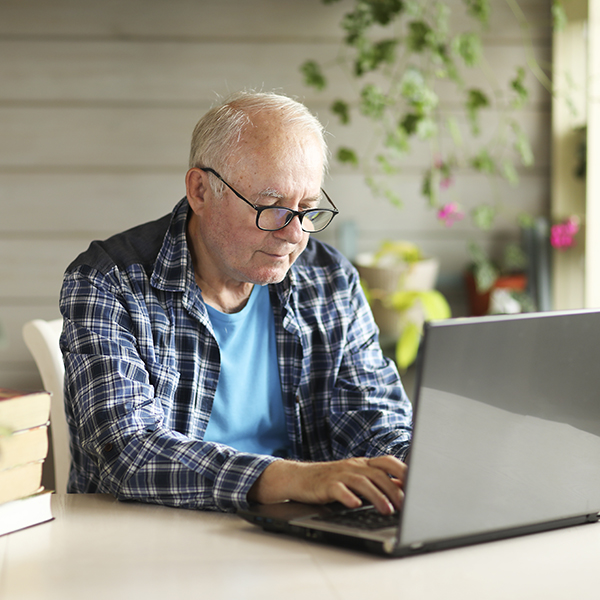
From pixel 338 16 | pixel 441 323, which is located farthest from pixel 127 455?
pixel 338 16

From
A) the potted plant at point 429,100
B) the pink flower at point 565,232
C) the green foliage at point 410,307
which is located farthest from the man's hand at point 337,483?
the pink flower at point 565,232

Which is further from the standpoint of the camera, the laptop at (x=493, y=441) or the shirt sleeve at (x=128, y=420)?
the shirt sleeve at (x=128, y=420)

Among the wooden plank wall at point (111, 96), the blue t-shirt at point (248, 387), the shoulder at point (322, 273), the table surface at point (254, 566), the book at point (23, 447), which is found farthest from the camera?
the wooden plank wall at point (111, 96)

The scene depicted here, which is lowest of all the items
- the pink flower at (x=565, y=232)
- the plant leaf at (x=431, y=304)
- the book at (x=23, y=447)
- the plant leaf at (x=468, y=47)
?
the book at (x=23, y=447)

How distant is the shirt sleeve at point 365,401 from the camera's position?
50.3 inches

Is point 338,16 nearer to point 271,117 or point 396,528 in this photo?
point 271,117

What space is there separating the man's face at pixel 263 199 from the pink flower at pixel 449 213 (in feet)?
4.08

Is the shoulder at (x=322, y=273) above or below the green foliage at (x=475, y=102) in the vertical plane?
below

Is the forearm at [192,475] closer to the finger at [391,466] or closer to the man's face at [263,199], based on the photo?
the finger at [391,466]

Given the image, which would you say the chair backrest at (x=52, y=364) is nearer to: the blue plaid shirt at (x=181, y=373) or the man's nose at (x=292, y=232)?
the blue plaid shirt at (x=181, y=373)

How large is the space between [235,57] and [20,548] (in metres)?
1.97

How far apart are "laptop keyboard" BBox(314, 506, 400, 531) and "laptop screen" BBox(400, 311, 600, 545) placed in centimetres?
8

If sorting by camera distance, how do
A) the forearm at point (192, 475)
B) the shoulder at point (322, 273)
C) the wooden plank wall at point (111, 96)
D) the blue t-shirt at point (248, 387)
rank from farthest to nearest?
the wooden plank wall at point (111, 96) < the shoulder at point (322, 273) < the blue t-shirt at point (248, 387) < the forearm at point (192, 475)

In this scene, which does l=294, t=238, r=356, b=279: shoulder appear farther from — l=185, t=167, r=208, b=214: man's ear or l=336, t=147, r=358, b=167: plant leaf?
l=336, t=147, r=358, b=167: plant leaf
